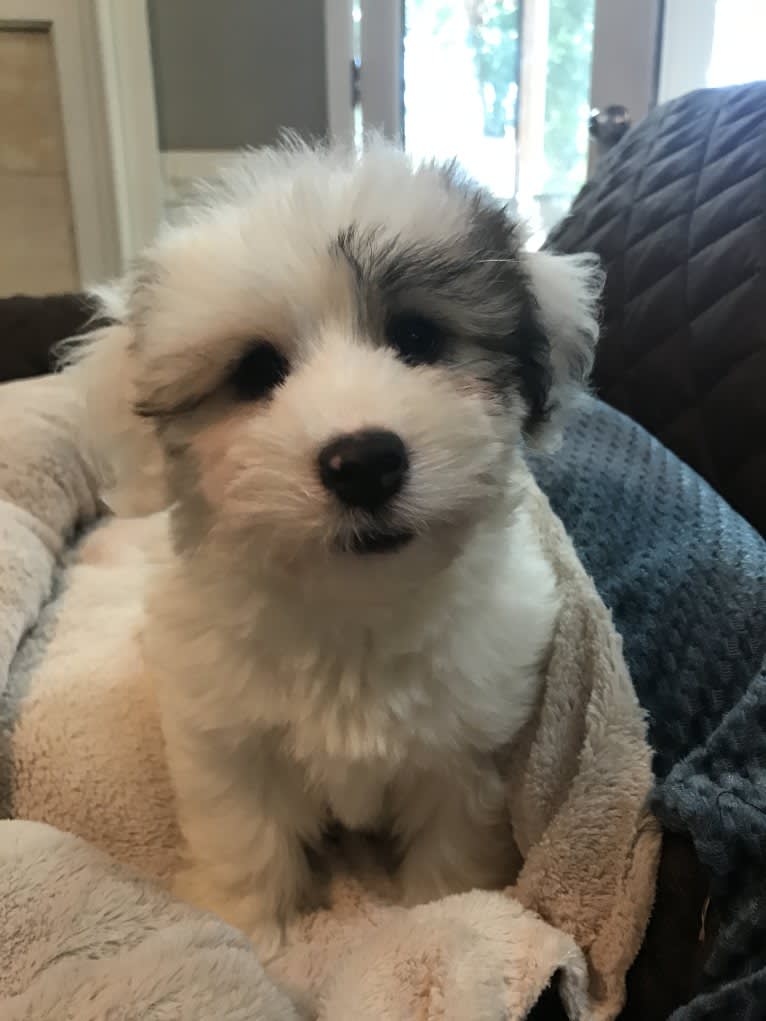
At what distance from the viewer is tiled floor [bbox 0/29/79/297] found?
3.45 metres

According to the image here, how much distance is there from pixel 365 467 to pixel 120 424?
0.39 metres

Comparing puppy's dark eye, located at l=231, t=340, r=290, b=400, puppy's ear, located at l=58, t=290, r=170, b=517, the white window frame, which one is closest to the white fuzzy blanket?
puppy's ear, located at l=58, t=290, r=170, b=517

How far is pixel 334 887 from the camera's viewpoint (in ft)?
4.05

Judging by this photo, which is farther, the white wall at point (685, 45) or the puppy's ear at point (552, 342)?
the white wall at point (685, 45)

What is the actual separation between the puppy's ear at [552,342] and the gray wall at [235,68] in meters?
2.50

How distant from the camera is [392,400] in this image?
0.88 metres

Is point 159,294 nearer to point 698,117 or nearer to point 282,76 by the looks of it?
point 698,117

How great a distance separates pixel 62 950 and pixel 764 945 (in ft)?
2.15

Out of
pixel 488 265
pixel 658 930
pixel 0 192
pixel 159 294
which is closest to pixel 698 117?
pixel 488 265

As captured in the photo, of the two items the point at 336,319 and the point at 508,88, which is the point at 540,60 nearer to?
the point at 508,88

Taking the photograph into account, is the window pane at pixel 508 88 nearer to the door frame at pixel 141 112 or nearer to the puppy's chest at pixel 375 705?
the door frame at pixel 141 112

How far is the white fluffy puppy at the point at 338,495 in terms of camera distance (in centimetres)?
89

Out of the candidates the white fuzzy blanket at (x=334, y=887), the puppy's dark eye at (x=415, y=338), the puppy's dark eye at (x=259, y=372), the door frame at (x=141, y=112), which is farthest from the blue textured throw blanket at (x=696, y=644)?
the door frame at (x=141, y=112)

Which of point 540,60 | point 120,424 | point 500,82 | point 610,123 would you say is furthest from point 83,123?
point 120,424
